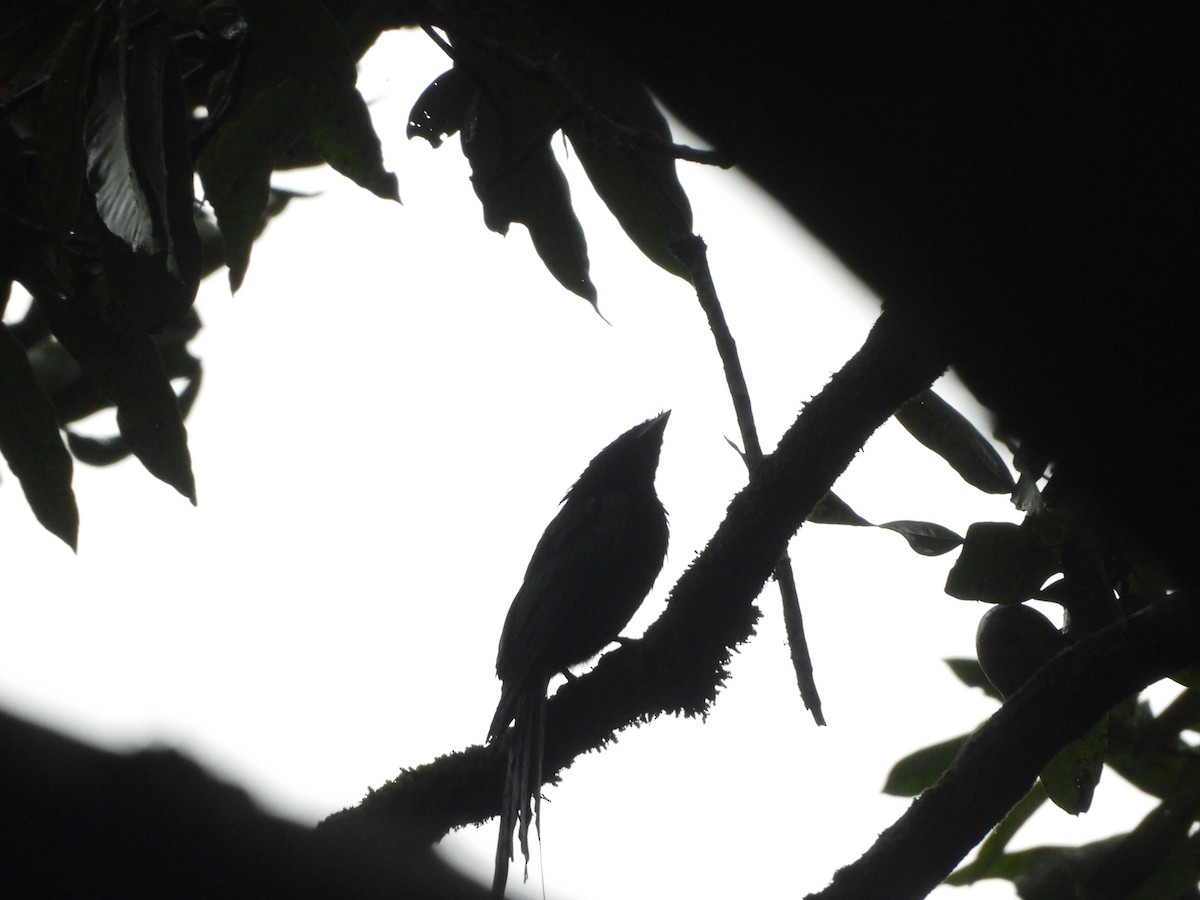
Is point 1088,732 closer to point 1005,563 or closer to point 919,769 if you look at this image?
point 1005,563

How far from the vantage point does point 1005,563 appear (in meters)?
2.43

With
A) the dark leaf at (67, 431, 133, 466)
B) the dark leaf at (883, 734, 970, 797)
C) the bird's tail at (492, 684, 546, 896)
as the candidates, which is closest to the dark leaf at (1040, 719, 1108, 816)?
the dark leaf at (883, 734, 970, 797)

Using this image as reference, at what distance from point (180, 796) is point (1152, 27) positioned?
103 cm

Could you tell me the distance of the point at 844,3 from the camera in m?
0.84

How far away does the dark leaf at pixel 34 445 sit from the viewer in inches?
93.6

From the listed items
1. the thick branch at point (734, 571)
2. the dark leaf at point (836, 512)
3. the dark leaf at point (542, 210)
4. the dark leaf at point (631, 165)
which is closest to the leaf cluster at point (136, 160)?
the dark leaf at point (542, 210)

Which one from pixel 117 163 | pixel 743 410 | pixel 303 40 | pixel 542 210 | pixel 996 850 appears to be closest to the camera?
pixel 117 163

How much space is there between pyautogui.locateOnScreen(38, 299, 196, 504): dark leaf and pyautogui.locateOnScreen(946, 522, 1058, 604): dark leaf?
181cm

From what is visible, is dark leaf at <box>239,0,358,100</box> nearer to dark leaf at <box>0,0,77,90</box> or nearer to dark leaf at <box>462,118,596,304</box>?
dark leaf at <box>0,0,77,90</box>

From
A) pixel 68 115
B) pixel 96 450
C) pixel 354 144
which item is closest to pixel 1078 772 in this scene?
pixel 354 144

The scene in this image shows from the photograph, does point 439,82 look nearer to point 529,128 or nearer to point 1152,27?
point 529,128

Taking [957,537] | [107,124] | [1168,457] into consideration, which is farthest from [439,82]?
[1168,457]

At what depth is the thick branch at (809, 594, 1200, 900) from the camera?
2.04 metres

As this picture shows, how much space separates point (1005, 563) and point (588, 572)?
2.22 meters
